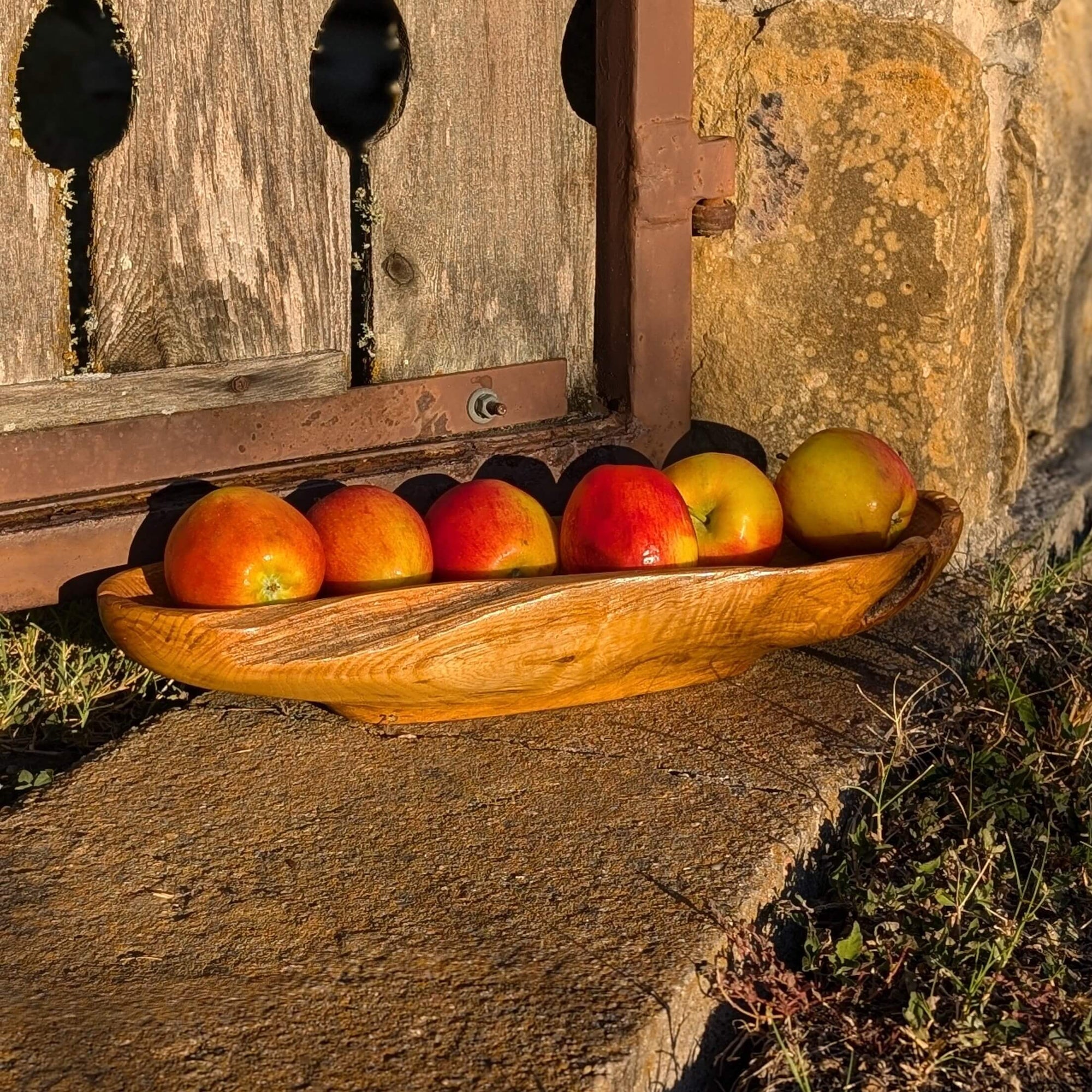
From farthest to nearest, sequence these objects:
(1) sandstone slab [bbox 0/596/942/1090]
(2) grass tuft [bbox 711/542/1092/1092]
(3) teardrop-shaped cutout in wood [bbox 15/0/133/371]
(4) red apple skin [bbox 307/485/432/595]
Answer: (3) teardrop-shaped cutout in wood [bbox 15/0/133/371]
(4) red apple skin [bbox 307/485/432/595]
(2) grass tuft [bbox 711/542/1092/1092]
(1) sandstone slab [bbox 0/596/942/1090]

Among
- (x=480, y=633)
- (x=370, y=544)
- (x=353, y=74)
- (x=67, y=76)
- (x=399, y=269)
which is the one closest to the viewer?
(x=480, y=633)

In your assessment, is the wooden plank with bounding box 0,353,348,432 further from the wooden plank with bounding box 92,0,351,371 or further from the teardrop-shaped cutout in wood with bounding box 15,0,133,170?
the teardrop-shaped cutout in wood with bounding box 15,0,133,170

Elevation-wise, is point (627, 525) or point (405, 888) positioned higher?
point (627, 525)

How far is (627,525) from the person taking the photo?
1897 mm

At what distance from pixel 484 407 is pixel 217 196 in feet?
1.81

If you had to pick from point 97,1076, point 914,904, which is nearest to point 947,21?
point 914,904

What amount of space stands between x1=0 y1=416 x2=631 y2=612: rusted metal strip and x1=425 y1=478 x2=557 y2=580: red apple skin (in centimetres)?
26

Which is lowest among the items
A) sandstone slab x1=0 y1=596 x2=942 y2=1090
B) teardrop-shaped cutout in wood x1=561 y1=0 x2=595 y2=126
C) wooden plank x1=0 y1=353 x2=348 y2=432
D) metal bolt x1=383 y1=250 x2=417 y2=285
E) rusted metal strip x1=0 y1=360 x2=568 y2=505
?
sandstone slab x1=0 y1=596 x2=942 y2=1090

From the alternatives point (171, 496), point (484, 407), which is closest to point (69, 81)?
point (484, 407)

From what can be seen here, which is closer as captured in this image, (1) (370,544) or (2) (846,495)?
(1) (370,544)

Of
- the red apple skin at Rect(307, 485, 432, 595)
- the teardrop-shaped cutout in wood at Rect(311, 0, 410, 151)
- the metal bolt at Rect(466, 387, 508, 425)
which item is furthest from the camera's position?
the teardrop-shaped cutout in wood at Rect(311, 0, 410, 151)

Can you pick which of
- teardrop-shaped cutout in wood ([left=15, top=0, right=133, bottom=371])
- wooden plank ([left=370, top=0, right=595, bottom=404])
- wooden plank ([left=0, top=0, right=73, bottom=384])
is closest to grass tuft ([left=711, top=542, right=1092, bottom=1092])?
wooden plank ([left=370, top=0, right=595, bottom=404])

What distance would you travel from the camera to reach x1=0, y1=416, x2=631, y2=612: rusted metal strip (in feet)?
6.31

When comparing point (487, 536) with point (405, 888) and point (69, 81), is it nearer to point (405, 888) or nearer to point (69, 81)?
point (405, 888)
